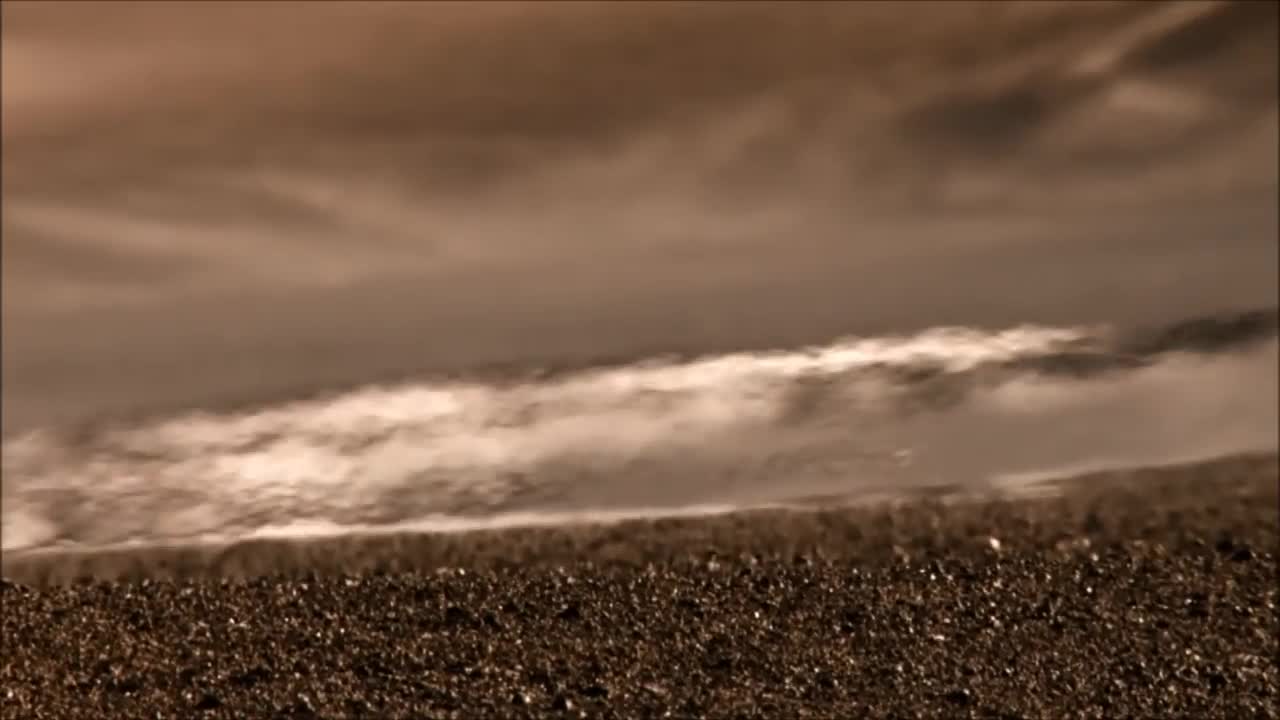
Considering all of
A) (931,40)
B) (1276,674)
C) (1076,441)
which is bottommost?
(1276,674)

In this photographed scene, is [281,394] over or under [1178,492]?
over

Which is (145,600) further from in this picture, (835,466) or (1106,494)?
(1106,494)

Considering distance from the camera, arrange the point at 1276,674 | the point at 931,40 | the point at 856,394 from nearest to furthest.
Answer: the point at 1276,674
the point at 856,394
the point at 931,40

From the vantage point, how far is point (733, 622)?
76cm

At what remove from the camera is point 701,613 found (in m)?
0.77

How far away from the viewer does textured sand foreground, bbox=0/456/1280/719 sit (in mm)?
753

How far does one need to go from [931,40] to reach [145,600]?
0.56 meters

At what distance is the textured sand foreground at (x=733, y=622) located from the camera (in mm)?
753

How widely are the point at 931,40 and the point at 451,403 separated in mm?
366

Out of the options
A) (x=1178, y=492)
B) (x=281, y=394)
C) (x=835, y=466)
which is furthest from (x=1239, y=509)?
(x=281, y=394)

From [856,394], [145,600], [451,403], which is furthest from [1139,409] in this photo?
[145,600]

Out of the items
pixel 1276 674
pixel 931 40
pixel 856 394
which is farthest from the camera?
pixel 931 40

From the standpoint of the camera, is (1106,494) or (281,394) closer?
(1106,494)

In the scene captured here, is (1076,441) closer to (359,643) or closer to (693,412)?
(693,412)
